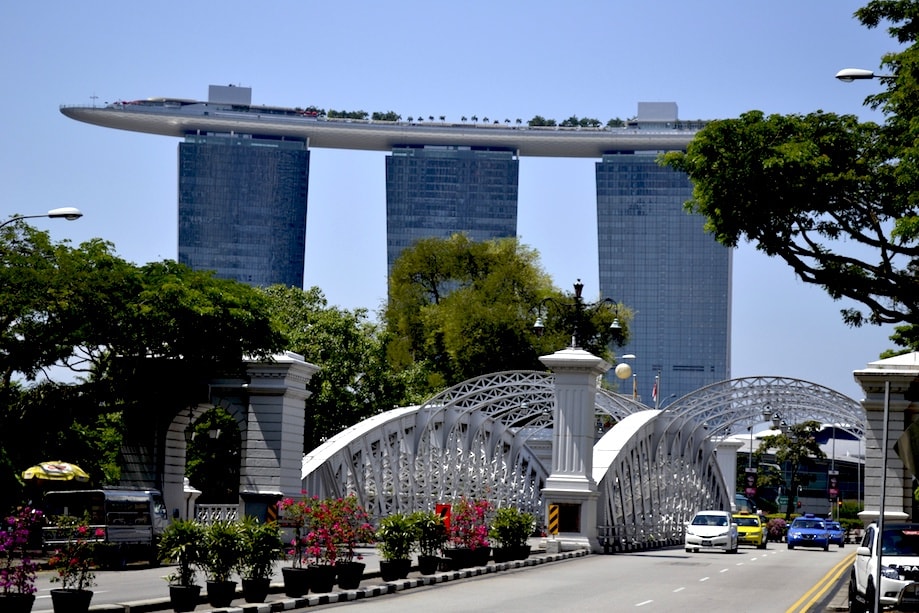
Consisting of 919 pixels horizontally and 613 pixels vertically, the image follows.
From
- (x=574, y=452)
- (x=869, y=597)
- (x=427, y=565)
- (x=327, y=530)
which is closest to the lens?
(x=869, y=597)

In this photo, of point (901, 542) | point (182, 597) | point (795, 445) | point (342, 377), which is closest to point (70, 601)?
point (182, 597)

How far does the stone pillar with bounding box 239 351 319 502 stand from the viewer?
43.4 metres

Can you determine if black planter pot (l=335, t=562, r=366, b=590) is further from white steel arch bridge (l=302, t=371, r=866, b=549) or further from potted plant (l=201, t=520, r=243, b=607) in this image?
white steel arch bridge (l=302, t=371, r=866, b=549)

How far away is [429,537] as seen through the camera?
107 ft

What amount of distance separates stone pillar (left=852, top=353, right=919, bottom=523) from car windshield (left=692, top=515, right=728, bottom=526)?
5.71 m

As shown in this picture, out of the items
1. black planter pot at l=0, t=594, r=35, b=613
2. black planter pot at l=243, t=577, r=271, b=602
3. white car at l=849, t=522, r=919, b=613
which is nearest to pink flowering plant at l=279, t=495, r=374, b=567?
black planter pot at l=243, t=577, r=271, b=602

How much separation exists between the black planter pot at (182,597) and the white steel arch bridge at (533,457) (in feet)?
81.4

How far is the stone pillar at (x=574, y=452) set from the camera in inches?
1762

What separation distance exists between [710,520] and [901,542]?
88.8 feet

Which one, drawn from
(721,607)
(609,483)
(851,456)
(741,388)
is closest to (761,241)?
(721,607)

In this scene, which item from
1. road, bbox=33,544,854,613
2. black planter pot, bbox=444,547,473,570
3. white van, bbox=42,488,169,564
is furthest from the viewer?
white van, bbox=42,488,169,564

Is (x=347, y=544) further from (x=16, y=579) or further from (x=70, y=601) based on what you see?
(x=16, y=579)

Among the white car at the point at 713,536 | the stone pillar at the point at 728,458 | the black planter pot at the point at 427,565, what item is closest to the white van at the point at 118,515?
the black planter pot at the point at 427,565

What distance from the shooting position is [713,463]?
Result: 66938mm
